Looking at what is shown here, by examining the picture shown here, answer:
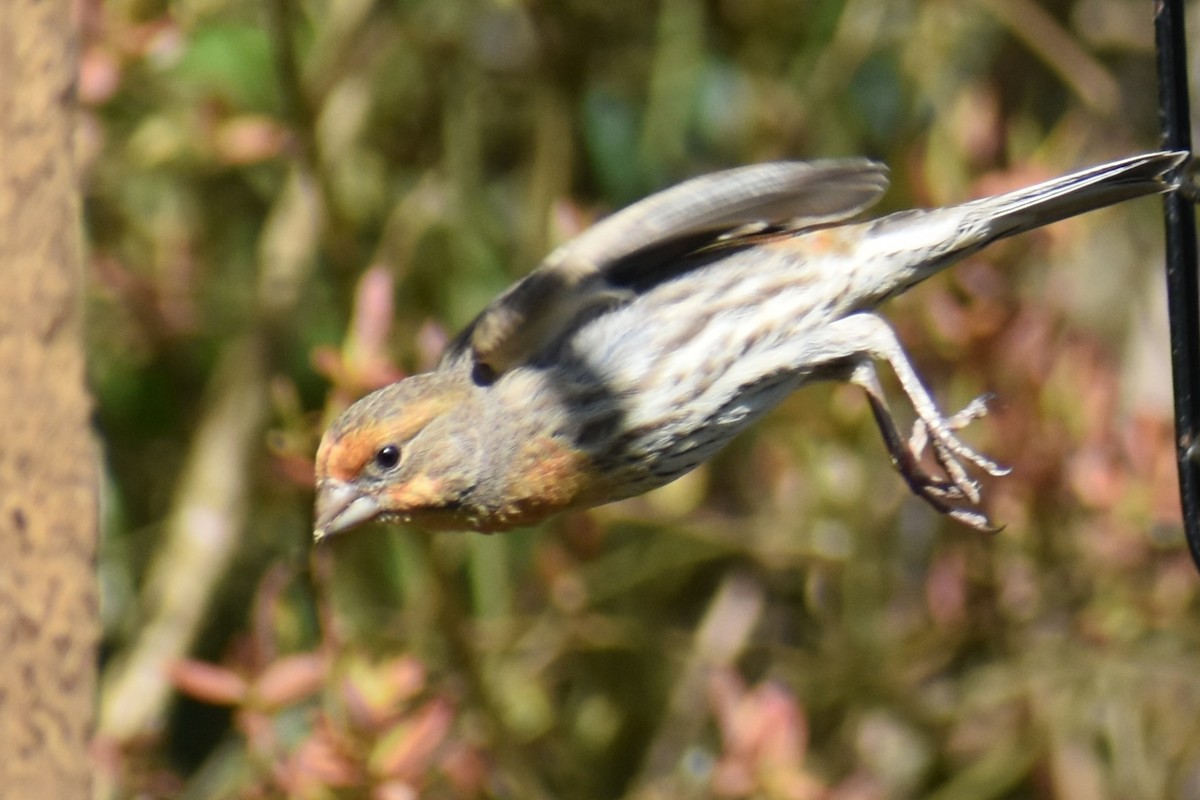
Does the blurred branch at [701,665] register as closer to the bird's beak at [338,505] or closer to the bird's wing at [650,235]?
the bird's wing at [650,235]

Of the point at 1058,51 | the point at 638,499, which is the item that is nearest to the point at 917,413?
the point at 638,499

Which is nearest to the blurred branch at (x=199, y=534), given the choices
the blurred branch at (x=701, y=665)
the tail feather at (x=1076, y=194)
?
the blurred branch at (x=701, y=665)

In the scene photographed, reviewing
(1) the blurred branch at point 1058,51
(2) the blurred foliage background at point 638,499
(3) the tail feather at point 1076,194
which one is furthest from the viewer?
(1) the blurred branch at point 1058,51

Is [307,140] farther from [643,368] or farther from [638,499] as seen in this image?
[643,368]

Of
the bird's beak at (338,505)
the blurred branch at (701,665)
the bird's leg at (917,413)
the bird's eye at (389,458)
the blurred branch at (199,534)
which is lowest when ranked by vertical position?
the blurred branch at (701,665)

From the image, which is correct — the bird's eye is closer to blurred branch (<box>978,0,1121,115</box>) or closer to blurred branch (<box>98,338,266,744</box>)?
blurred branch (<box>98,338,266,744</box>)

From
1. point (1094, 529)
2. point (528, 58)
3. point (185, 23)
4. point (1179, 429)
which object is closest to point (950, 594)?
point (1094, 529)
